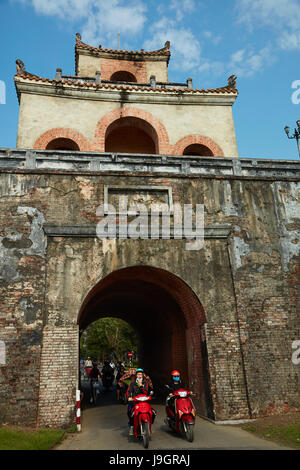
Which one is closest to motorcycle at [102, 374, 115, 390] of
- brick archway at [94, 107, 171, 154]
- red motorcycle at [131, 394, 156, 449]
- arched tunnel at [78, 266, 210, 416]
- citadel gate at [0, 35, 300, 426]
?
arched tunnel at [78, 266, 210, 416]

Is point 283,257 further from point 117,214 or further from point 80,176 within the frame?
point 80,176

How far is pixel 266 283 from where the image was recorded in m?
9.39

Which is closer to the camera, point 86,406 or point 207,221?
point 207,221

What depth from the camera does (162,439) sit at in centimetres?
686

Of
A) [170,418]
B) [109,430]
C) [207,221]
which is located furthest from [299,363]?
[109,430]

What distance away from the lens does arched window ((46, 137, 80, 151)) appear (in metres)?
14.2

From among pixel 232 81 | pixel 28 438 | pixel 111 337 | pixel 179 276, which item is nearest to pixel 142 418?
pixel 28 438

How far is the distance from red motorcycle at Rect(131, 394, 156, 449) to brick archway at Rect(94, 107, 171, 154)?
1026 cm

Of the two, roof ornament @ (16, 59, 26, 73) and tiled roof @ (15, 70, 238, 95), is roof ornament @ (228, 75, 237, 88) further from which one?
roof ornament @ (16, 59, 26, 73)

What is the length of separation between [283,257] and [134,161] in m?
4.93

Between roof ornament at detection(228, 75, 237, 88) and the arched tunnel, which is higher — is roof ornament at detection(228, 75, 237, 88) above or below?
above

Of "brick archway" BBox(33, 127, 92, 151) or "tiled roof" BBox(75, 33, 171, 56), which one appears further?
"tiled roof" BBox(75, 33, 171, 56)

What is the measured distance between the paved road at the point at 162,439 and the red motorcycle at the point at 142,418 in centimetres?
20

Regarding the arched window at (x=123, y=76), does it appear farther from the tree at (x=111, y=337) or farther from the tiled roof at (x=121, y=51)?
the tree at (x=111, y=337)
